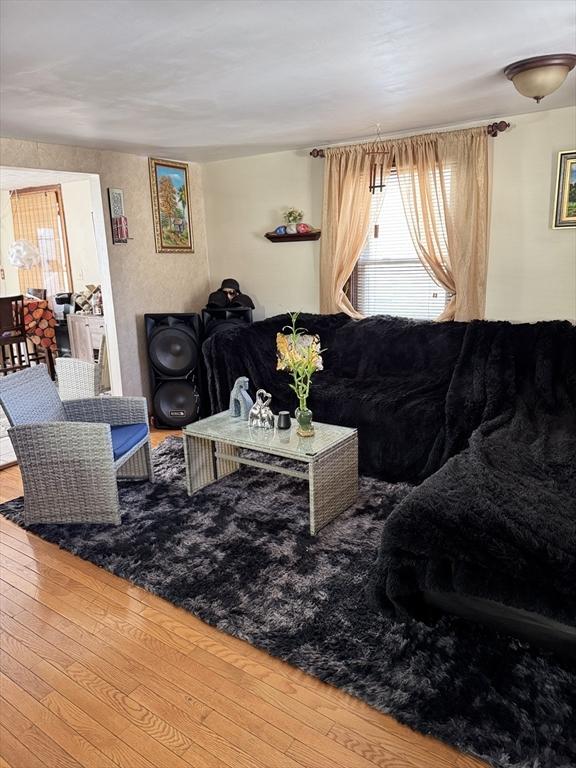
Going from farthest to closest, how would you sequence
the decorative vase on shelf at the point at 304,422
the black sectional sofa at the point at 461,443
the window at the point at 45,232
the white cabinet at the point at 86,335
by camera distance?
1. the window at the point at 45,232
2. the white cabinet at the point at 86,335
3. the decorative vase on shelf at the point at 304,422
4. the black sectional sofa at the point at 461,443

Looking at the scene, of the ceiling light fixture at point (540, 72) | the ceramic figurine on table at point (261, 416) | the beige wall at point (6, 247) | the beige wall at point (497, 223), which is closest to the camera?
the ceiling light fixture at point (540, 72)

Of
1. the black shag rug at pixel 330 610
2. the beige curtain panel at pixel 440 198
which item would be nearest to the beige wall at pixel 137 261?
the beige curtain panel at pixel 440 198

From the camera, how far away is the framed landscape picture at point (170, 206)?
15.4 feet

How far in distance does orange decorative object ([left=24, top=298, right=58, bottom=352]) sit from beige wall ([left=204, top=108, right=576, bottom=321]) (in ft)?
8.08

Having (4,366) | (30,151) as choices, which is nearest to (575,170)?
(30,151)

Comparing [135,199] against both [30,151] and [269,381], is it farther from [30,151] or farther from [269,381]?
[269,381]

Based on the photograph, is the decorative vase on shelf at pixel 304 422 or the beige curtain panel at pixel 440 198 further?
the beige curtain panel at pixel 440 198

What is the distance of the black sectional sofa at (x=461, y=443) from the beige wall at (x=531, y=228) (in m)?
0.35

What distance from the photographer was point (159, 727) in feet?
5.62

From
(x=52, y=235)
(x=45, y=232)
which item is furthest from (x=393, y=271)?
(x=45, y=232)

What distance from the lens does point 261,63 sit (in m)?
2.36

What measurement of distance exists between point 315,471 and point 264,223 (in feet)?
9.26

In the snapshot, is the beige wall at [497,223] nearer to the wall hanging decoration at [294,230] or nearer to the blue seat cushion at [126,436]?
the wall hanging decoration at [294,230]

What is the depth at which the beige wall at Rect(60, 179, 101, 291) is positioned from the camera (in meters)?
6.24
